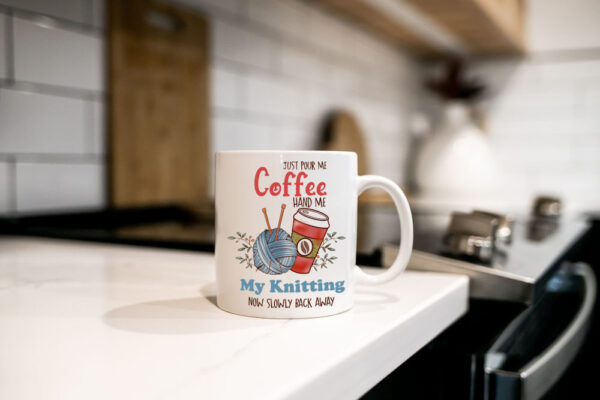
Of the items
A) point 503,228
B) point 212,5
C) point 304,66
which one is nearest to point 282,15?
point 304,66

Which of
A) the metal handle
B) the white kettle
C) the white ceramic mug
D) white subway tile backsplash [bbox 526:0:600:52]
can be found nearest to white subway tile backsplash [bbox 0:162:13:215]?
the white ceramic mug

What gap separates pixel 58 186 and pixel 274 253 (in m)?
0.71

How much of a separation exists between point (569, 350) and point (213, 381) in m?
0.51

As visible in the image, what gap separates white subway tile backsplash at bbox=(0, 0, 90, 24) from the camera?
0.87 m

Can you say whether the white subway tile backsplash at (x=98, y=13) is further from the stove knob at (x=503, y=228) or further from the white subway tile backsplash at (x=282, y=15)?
the stove knob at (x=503, y=228)

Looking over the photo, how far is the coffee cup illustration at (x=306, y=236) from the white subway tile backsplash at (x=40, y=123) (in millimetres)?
662

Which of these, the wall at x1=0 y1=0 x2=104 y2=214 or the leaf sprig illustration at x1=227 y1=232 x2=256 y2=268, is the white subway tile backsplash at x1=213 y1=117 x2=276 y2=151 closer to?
the wall at x1=0 y1=0 x2=104 y2=214

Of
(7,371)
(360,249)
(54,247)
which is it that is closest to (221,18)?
(54,247)

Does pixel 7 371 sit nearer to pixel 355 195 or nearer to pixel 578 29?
pixel 355 195

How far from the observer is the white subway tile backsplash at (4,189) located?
856 millimetres

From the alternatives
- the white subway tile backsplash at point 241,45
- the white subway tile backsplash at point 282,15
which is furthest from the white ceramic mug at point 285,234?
the white subway tile backsplash at point 282,15

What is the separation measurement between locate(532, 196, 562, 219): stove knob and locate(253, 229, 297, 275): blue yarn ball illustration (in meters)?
0.90

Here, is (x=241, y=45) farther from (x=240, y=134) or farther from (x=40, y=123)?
(x=40, y=123)

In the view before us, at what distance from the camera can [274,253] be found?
1.23 ft
